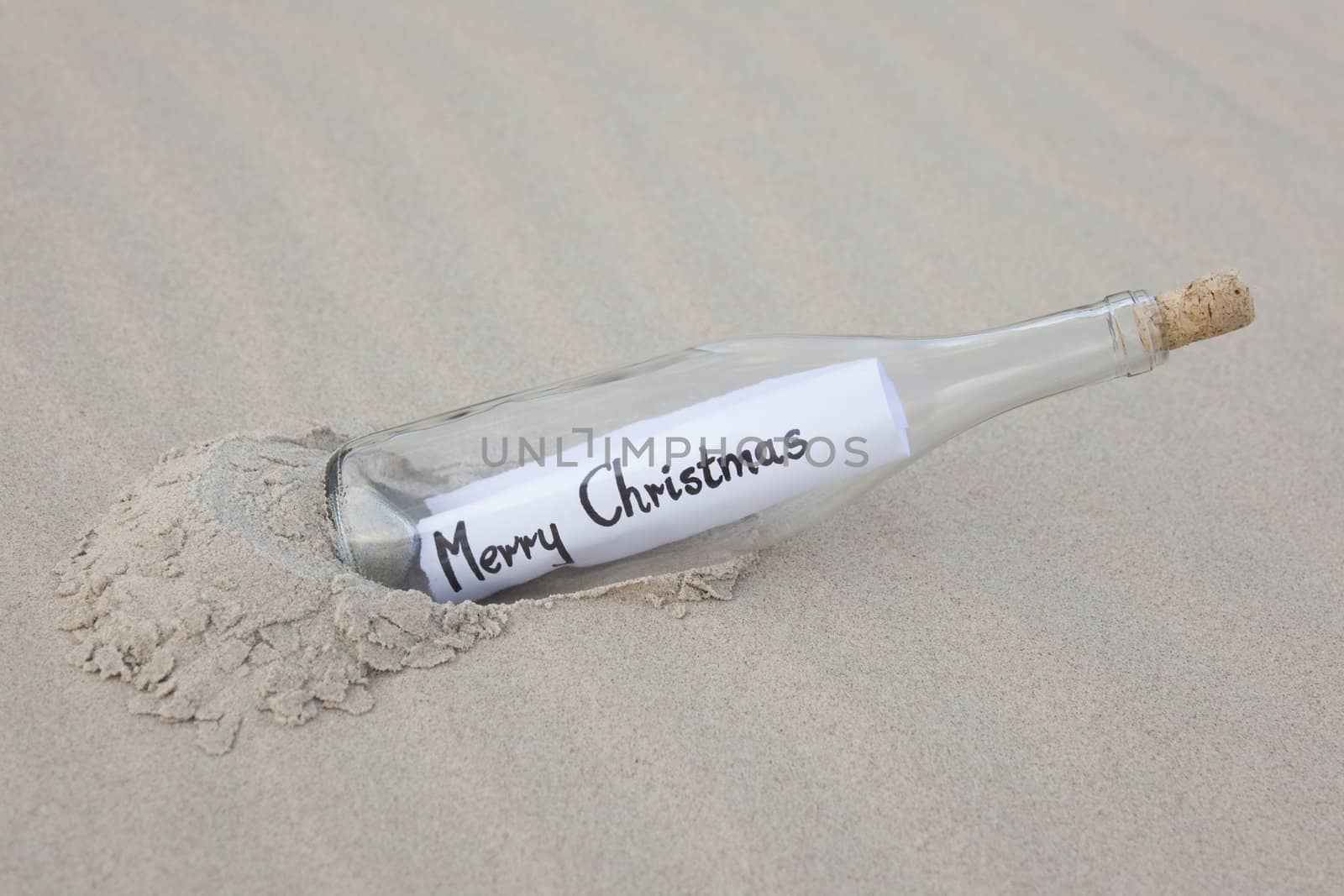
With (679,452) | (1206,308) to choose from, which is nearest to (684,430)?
(679,452)

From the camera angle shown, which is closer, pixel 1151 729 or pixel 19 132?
pixel 1151 729

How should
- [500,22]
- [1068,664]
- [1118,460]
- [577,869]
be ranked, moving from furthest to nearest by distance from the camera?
[500,22], [1118,460], [1068,664], [577,869]

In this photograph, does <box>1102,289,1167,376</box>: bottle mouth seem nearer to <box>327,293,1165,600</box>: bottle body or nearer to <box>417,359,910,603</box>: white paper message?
<box>327,293,1165,600</box>: bottle body

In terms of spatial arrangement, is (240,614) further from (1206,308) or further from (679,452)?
(1206,308)

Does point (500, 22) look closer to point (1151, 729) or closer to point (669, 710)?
point (669, 710)

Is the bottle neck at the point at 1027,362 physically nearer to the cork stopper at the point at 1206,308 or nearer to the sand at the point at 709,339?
the cork stopper at the point at 1206,308

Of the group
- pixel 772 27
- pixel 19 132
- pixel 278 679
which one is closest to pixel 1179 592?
pixel 278 679
